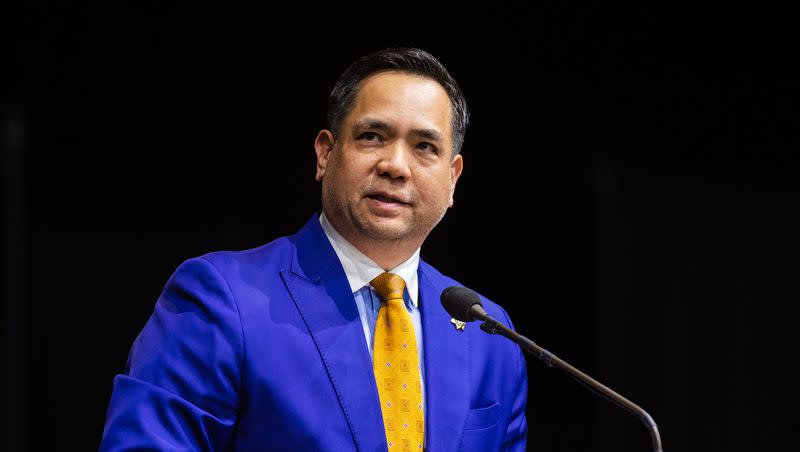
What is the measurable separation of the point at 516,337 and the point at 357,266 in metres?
0.43

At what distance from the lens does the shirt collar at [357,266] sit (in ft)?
6.13

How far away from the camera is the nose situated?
71.0 inches

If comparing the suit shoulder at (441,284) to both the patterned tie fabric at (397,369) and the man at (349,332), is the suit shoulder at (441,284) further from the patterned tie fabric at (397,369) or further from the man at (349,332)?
the patterned tie fabric at (397,369)

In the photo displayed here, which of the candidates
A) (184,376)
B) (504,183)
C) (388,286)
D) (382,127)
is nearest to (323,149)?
(382,127)

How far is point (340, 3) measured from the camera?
378 centimetres

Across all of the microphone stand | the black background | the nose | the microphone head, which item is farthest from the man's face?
the black background

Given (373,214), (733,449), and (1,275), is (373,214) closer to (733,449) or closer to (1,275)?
(1,275)

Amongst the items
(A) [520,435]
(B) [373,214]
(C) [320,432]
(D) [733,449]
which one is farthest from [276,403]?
(D) [733,449]

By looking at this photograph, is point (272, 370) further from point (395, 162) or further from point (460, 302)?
point (395, 162)

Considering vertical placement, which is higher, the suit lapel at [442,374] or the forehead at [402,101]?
the forehead at [402,101]

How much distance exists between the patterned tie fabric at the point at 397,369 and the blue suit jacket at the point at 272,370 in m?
0.03

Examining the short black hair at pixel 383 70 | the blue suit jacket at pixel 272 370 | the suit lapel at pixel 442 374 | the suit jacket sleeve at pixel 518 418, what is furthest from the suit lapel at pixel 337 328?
the suit jacket sleeve at pixel 518 418

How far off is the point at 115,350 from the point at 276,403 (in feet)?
6.97

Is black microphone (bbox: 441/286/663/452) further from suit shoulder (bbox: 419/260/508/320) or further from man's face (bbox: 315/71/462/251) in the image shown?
suit shoulder (bbox: 419/260/508/320)
